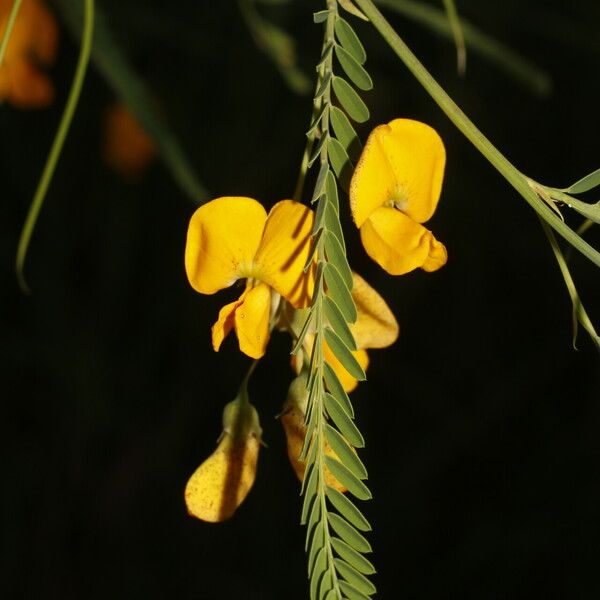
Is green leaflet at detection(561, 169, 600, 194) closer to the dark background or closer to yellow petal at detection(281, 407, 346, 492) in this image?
yellow petal at detection(281, 407, 346, 492)

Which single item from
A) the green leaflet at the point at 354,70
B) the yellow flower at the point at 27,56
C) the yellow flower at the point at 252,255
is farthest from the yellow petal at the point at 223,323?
the yellow flower at the point at 27,56

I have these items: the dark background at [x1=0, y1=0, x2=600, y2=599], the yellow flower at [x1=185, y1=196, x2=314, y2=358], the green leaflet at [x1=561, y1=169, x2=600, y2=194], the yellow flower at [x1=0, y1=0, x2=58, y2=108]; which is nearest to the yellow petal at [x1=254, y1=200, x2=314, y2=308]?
the yellow flower at [x1=185, y1=196, x2=314, y2=358]

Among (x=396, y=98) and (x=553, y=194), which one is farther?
(x=396, y=98)

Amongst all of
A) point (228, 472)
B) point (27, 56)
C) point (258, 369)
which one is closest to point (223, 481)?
point (228, 472)

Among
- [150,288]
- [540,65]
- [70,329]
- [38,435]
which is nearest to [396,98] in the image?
[540,65]

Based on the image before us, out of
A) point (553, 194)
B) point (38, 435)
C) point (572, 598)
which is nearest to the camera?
point (553, 194)

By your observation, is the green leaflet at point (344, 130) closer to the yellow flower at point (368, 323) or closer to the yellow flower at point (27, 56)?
the yellow flower at point (368, 323)

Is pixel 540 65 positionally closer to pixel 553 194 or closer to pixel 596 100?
pixel 596 100
